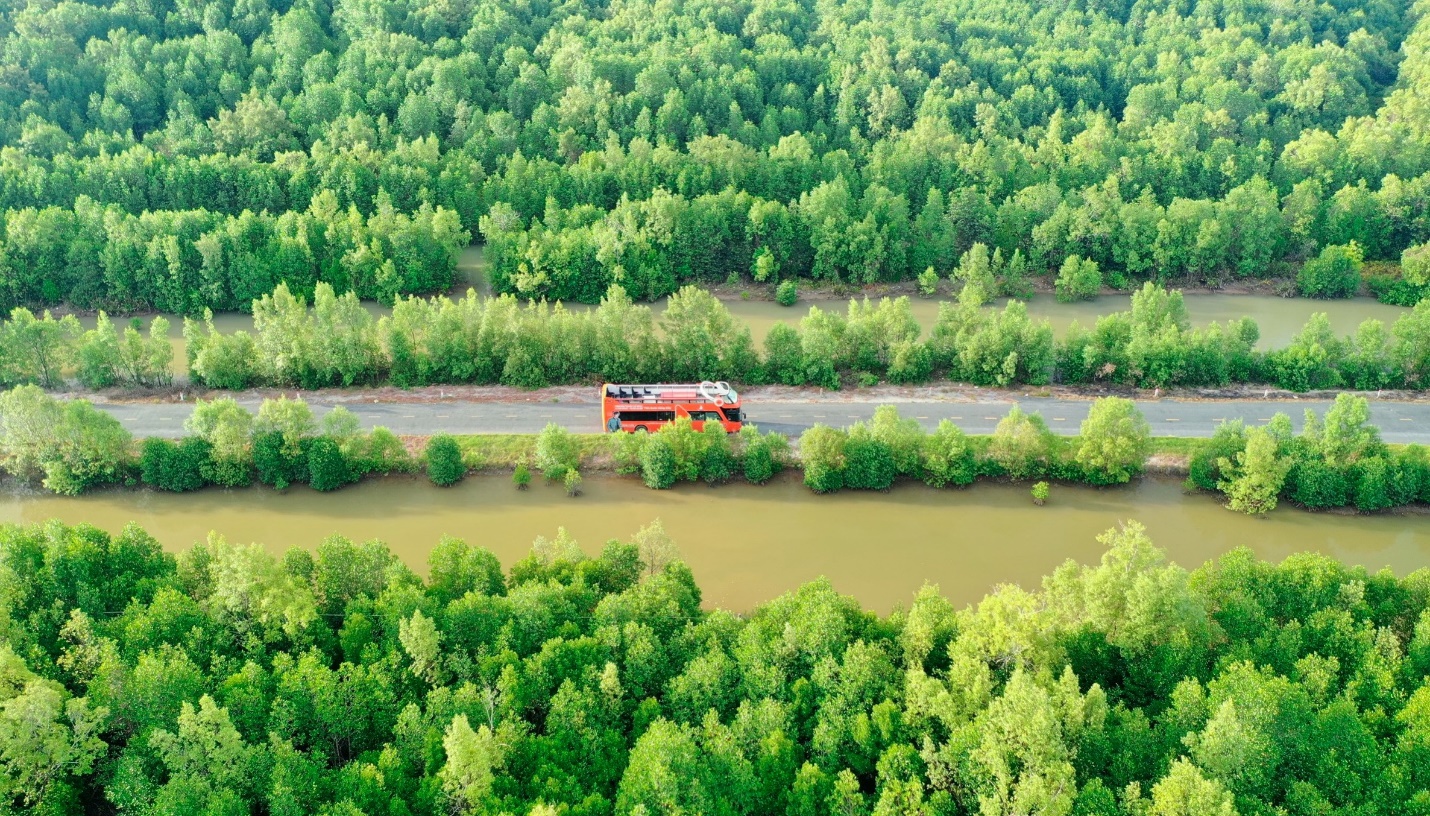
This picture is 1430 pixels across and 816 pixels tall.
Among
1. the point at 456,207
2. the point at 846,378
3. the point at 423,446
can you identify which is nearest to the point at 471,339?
the point at 423,446

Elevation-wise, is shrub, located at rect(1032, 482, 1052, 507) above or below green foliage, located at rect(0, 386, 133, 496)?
below

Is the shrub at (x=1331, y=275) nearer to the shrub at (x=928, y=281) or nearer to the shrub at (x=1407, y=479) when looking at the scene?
the shrub at (x=928, y=281)

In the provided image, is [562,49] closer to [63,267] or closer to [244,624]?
[63,267]

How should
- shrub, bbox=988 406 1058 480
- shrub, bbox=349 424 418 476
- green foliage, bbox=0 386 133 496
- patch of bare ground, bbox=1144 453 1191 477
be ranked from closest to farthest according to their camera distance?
1. green foliage, bbox=0 386 133 496
2. shrub, bbox=349 424 418 476
3. shrub, bbox=988 406 1058 480
4. patch of bare ground, bbox=1144 453 1191 477

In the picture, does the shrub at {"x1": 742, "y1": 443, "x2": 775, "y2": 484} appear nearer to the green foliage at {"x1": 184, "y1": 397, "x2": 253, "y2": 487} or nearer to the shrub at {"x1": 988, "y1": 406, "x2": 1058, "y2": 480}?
the shrub at {"x1": 988, "y1": 406, "x2": 1058, "y2": 480}

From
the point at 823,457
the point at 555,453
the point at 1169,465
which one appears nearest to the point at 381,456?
the point at 555,453

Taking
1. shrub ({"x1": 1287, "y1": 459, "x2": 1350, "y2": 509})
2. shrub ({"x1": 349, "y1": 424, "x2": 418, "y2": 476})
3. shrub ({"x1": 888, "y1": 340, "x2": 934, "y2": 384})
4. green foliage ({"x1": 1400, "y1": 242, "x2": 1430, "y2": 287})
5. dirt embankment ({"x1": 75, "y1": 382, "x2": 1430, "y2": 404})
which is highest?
green foliage ({"x1": 1400, "y1": 242, "x2": 1430, "y2": 287})

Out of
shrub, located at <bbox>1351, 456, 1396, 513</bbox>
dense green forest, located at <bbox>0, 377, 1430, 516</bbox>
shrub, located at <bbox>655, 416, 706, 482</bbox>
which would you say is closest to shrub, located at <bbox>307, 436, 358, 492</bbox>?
dense green forest, located at <bbox>0, 377, 1430, 516</bbox>
